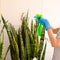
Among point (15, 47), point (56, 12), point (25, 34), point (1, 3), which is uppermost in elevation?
point (1, 3)

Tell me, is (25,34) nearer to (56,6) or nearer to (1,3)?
(1,3)

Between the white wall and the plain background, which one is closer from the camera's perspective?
the plain background

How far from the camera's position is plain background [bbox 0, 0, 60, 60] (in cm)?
208

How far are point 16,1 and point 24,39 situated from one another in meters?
0.54

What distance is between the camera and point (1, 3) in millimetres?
2043

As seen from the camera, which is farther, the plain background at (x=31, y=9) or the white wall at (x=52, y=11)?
the white wall at (x=52, y=11)

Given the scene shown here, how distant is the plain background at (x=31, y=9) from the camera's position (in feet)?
6.81

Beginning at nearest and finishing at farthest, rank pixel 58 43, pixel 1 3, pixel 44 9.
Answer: pixel 58 43
pixel 1 3
pixel 44 9

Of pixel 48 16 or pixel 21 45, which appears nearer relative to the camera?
pixel 21 45

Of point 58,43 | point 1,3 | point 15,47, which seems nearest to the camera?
point 58,43

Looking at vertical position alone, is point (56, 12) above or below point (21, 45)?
above

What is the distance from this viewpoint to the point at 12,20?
2.10 meters

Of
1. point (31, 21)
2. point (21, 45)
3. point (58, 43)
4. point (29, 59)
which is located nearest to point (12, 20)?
point (31, 21)

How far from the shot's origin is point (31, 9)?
84.3 inches
